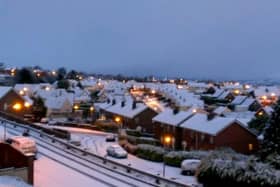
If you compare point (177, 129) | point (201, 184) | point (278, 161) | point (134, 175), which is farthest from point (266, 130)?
point (177, 129)

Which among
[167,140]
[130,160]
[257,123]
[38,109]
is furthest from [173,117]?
[38,109]

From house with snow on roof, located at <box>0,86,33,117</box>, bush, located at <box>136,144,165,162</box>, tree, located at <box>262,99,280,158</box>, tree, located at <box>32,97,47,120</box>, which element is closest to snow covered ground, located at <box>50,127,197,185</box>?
bush, located at <box>136,144,165,162</box>

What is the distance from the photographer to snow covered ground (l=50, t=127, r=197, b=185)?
39.9 m

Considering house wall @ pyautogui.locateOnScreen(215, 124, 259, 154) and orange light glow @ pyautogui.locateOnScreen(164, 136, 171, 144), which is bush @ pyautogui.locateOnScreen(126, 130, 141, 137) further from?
house wall @ pyautogui.locateOnScreen(215, 124, 259, 154)

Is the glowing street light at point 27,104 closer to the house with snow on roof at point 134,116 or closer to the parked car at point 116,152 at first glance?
the house with snow on roof at point 134,116

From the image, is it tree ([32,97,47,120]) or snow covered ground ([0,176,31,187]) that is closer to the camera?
snow covered ground ([0,176,31,187])

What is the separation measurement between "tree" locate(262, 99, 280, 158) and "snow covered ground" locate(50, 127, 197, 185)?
6006 millimetres

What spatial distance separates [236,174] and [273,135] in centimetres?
906

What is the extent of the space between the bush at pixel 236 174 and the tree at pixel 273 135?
598cm

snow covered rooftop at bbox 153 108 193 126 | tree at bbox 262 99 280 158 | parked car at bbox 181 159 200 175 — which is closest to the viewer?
tree at bbox 262 99 280 158

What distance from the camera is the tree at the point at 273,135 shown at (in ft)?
128

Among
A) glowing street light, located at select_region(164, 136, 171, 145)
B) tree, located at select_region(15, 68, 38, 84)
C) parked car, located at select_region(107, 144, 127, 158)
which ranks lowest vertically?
glowing street light, located at select_region(164, 136, 171, 145)

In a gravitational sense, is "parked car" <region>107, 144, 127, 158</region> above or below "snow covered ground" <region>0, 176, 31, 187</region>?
below

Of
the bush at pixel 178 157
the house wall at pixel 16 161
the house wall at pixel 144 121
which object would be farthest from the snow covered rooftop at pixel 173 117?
the house wall at pixel 16 161
